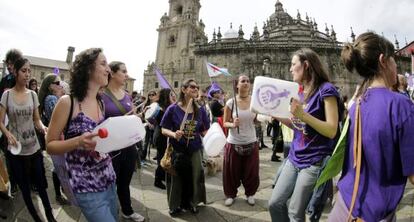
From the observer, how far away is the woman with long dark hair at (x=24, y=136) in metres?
3.82

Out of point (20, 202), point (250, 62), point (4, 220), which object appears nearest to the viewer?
point (4, 220)

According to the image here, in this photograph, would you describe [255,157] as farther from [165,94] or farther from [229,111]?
[165,94]

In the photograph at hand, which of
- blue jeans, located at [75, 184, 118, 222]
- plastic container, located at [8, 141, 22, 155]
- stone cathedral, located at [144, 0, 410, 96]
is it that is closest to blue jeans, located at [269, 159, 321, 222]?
blue jeans, located at [75, 184, 118, 222]

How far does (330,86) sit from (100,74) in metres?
2.24

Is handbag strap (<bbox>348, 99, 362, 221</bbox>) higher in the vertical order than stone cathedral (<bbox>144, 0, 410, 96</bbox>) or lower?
lower

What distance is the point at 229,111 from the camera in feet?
16.1

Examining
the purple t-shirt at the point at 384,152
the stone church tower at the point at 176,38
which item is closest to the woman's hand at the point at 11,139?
the purple t-shirt at the point at 384,152

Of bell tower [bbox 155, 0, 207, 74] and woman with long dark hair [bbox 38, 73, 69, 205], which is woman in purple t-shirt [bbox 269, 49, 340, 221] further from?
bell tower [bbox 155, 0, 207, 74]

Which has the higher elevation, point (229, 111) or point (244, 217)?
point (229, 111)

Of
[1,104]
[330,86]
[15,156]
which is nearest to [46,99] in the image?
[1,104]

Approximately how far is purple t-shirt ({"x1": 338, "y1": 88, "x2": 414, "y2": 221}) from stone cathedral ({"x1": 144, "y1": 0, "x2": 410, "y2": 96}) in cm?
3431

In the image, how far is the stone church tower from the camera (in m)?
51.8

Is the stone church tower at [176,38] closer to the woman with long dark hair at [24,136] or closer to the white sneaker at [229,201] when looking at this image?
the white sneaker at [229,201]

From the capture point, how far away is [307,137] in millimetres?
2824
